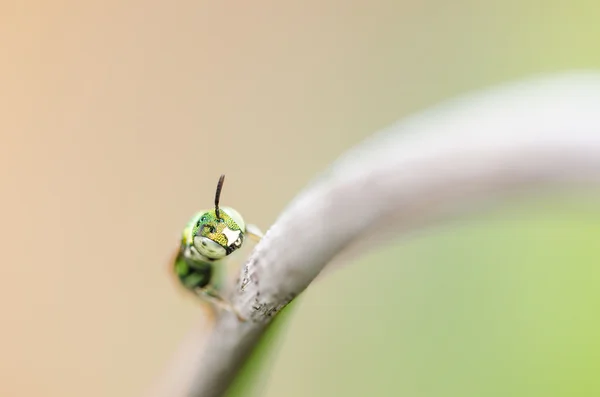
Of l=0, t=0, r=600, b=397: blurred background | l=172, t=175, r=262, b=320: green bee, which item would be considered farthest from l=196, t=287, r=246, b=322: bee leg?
l=0, t=0, r=600, b=397: blurred background

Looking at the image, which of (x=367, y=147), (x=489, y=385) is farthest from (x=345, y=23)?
(x=367, y=147)

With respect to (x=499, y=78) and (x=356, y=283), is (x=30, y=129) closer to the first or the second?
(x=356, y=283)

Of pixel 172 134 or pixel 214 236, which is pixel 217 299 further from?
pixel 172 134

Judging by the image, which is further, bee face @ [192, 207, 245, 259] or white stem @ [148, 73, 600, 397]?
bee face @ [192, 207, 245, 259]

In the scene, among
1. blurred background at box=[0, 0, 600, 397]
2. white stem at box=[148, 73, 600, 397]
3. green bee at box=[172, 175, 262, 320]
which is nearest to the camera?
white stem at box=[148, 73, 600, 397]

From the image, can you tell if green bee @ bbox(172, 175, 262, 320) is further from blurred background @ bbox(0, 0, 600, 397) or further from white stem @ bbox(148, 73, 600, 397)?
blurred background @ bbox(0, 0, 600, 397)

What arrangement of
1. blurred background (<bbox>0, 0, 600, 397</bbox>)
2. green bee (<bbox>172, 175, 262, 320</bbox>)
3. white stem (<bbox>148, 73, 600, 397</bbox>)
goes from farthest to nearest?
blurred background (<bbox>0, 0, 600, 397</bbox>)
green bee (<bbox>172, 175, 262, 320</bbox>)
white stem (<bbox>148, 73, 600, 397</bbox>)

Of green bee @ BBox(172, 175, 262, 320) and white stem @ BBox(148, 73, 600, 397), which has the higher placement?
white stem @ BBox(148, 73, 600, 397)

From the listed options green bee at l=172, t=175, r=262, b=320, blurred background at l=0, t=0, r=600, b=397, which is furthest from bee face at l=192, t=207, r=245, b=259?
blurred background at l=0, t=0, r=600, b=397
